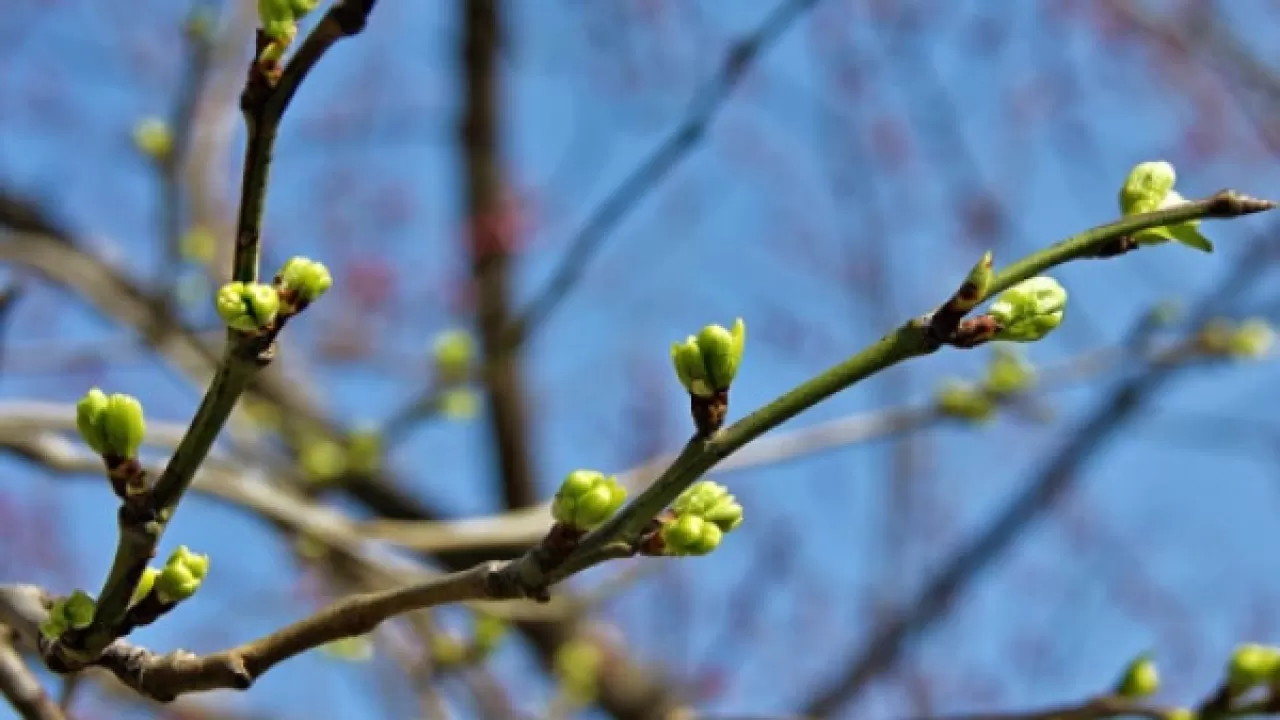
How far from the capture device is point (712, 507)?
942 mm

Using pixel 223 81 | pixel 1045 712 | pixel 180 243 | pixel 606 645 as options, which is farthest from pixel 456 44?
pixel 1045 712

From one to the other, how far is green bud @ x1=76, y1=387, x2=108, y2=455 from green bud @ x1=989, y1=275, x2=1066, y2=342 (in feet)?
2.09

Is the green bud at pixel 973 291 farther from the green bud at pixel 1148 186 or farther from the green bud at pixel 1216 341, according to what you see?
the green bud at pixel 1216 341

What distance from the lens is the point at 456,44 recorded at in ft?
13.1

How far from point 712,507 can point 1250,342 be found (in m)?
1.85

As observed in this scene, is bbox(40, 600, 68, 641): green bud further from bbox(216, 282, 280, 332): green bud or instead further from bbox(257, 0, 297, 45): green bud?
bbox(257, 0, 297, 45): green bud

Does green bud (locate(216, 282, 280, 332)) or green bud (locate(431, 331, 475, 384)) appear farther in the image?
green bud (locate(431, 331, 475, 384))

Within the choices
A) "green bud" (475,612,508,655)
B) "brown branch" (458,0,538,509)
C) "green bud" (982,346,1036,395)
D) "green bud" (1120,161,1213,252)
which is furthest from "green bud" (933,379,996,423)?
"brown branch" (458,0,538,509)

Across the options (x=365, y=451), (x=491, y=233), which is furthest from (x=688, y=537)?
(x=491, y=233)

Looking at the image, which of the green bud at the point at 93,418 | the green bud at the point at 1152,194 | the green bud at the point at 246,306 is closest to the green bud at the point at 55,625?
the green bud at the point at 93,418

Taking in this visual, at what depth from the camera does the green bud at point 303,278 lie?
866mm

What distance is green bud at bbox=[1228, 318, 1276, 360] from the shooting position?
2404mm

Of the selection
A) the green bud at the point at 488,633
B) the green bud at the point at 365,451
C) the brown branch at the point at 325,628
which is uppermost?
the green bud at the point at 365,451

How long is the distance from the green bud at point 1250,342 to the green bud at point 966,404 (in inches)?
21.2
